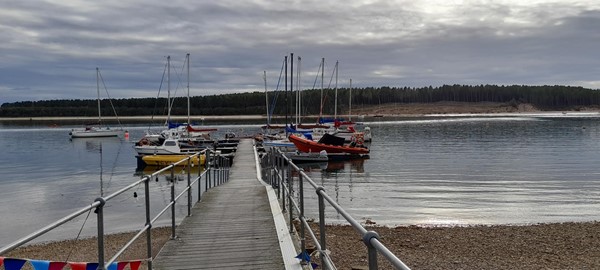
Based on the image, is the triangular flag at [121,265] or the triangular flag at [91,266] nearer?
the triangular flag at [91,266]

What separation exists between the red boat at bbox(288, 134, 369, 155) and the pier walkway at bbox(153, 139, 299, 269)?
26887 millimetres

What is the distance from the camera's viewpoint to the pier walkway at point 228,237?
22.8ft

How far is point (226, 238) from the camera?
8.29 meters

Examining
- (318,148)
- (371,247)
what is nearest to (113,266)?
(371,247)

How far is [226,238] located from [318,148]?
32526 millimetres

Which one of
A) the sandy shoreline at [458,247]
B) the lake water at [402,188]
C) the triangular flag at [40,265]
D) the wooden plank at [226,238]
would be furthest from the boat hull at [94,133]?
the triangular flag at [40,265]

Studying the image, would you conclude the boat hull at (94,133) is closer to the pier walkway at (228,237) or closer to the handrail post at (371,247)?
the pier walkway at (228,237)

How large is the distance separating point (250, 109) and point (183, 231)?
619ft

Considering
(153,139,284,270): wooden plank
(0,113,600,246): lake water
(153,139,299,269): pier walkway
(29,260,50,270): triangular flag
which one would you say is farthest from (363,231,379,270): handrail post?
(0,113,600,246): lake water

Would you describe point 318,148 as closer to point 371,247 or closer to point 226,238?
point 226,238

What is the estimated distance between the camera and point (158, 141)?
5169 centimetres

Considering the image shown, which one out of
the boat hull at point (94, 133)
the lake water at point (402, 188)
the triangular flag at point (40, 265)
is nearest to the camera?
the triangular flag at point (40, 265)

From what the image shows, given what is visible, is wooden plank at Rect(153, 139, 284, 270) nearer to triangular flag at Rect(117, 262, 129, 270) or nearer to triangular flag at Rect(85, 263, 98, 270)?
triangular flag at Rect(117, 262, 129, 270)

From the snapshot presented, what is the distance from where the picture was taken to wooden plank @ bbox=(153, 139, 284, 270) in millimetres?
6934
